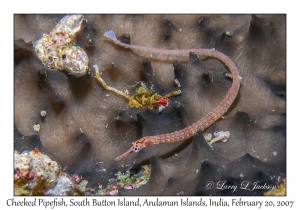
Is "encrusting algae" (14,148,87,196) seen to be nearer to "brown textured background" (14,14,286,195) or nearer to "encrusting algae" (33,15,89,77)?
"brown textured background" (14,14,286,195)

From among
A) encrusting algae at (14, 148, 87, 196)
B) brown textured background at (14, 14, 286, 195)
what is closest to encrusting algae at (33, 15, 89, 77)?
brown textured background at (14, 14, 286, 195)

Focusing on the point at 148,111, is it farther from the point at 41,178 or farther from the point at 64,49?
the point at 41,178

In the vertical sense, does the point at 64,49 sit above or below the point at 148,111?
above

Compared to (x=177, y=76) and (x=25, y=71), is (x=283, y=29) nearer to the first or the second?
(x=177, y=76)

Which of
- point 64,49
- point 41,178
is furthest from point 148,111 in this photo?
point 41,178

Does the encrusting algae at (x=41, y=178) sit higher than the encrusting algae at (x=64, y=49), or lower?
lower

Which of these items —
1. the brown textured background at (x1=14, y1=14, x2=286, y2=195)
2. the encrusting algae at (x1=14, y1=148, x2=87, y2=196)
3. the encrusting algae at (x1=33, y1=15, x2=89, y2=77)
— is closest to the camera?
the encrusting algae at (x1=14, y1=148, x2=87, y2=196)

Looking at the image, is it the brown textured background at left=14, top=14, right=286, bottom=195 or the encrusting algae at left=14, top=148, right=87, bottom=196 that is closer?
the encrusting algae at left=14, top=148, right=87, bottom=196

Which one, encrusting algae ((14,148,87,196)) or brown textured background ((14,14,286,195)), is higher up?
brown textured background ((14,14,286,195))

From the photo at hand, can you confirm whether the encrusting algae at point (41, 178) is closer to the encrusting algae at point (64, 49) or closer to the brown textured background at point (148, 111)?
the brown textured background at point (148, 111)

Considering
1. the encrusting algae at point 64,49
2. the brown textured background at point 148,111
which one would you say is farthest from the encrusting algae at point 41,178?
the encrusting algae at point 64,49
